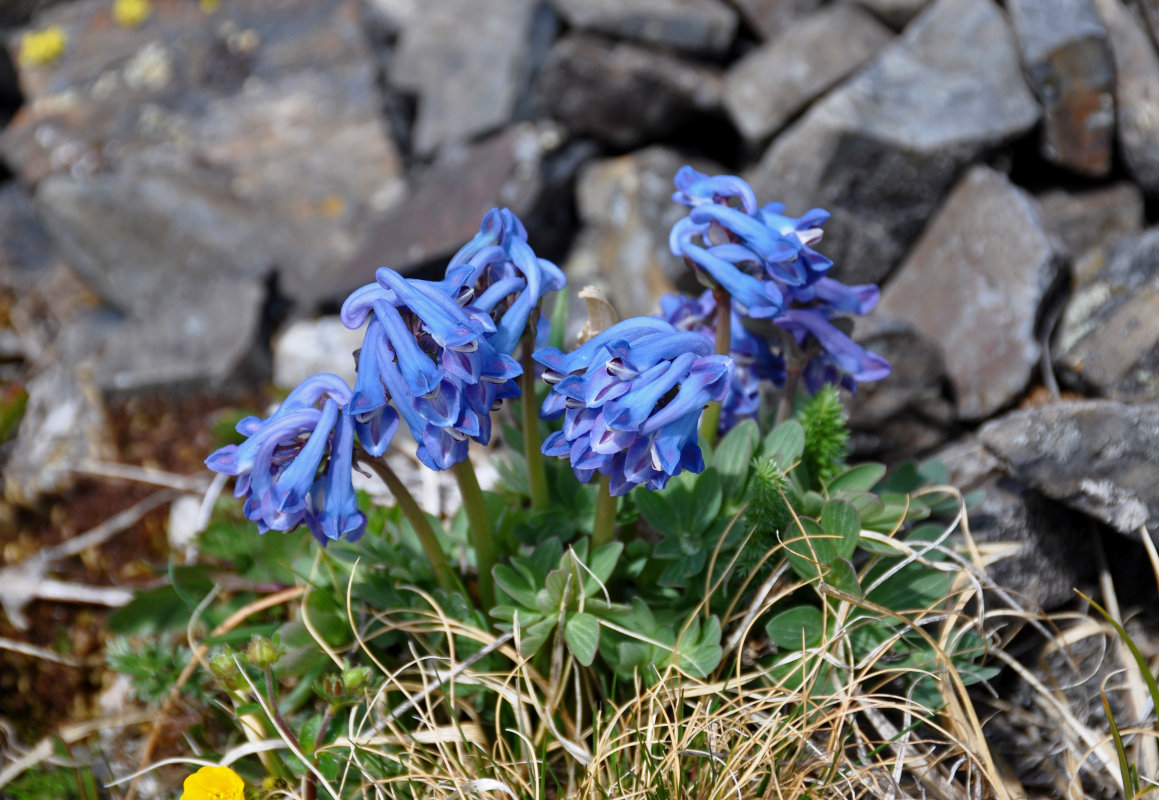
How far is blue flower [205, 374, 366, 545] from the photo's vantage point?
1983 mm

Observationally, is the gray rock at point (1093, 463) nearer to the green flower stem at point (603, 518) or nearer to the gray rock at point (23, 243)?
the green flower stem at point (603, 518)

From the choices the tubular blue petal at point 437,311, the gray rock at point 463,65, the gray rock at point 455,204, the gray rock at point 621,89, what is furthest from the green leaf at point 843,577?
the gray rock at point 463,65

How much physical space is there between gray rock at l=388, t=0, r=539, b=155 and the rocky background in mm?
27

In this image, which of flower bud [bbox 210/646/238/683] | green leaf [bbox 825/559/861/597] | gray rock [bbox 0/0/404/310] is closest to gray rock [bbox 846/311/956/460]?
green leaf [bbox 825/559/861/597]

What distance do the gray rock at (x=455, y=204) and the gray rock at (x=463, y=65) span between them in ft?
1.69

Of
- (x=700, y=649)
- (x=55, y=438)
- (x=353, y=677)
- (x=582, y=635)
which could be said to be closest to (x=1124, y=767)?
(x=700, y=649)

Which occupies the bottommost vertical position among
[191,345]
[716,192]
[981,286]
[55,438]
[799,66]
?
[55,438]

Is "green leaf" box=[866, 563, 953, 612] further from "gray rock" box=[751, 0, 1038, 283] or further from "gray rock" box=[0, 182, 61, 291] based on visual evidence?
"gray rock" box=[0, 182, 61, 291]

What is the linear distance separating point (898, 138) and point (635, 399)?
3196 mm

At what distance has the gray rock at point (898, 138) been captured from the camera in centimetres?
435

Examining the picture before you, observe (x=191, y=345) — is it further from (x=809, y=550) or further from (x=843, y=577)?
(x=843, y=577)

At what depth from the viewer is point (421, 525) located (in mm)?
2389

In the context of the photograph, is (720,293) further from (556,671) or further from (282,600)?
(282,600)

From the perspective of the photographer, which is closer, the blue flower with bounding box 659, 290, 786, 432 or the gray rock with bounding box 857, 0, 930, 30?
the blue flower with bounding box 659, 290, 786, 432
